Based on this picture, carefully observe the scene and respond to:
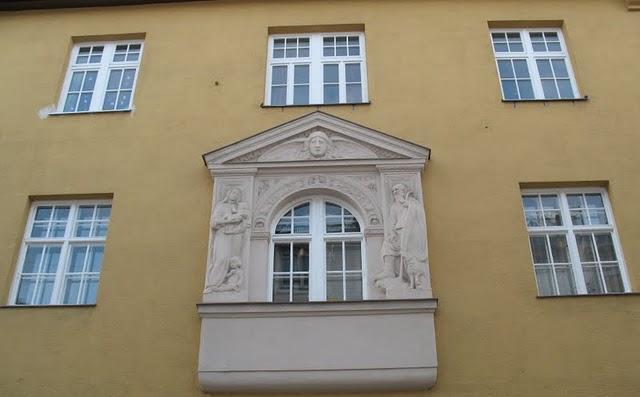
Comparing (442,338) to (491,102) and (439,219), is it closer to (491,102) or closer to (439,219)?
(439,219)

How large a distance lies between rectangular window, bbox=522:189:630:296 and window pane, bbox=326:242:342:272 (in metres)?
2.67

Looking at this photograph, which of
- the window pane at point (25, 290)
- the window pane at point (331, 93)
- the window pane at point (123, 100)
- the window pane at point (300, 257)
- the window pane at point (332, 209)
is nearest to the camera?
the window pane at point (300, 257)

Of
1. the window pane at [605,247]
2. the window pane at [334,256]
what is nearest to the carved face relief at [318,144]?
the window pane at [334,256]

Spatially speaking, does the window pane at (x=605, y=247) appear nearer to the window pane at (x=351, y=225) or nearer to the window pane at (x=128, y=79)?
the window pane at (x=351, y=225)

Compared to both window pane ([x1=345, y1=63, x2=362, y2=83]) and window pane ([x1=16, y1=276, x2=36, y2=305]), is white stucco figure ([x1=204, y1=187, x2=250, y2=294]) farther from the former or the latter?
window pane ([x1=345, y1=63, x2=362, y2=83])

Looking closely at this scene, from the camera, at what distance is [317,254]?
952 centimetres

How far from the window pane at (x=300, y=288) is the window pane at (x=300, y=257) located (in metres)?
0.12

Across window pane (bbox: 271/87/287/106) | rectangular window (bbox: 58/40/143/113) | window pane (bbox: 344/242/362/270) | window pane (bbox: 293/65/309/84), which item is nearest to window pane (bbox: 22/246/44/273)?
rectangular window (bbox: 58/40/143/113)

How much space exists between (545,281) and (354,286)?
2624 mm

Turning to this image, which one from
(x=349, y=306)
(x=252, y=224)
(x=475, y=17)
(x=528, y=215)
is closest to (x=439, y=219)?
(x=528, y=215)

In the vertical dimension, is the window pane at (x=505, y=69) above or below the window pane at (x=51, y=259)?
above

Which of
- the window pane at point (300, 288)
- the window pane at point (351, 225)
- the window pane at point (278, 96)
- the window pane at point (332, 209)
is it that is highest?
the window pane at point (278, 96)

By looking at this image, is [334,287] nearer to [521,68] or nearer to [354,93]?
[354,93]

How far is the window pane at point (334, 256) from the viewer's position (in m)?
9.45
